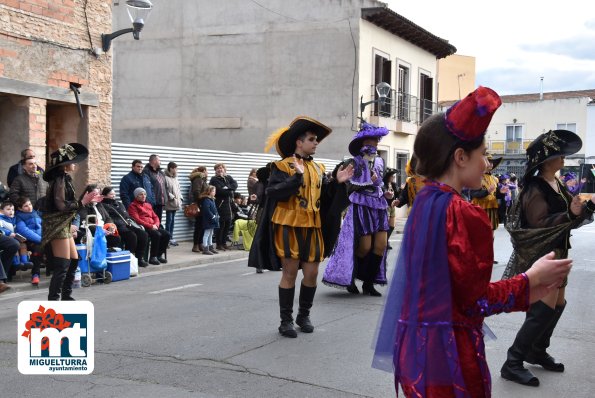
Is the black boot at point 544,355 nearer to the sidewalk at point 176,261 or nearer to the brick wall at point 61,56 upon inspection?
the sidewalk at point 176,261

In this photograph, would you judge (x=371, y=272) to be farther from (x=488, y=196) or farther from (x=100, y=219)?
(x=100, y=219)

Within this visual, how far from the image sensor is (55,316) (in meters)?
5.89

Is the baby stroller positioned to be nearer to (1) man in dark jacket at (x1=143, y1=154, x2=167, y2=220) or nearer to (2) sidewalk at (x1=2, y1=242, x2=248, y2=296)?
(2) sidewalk at (x1=2, y1=242, x2=248, y2=296)

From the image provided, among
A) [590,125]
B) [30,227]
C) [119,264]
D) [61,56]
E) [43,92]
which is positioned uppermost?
[590,125]

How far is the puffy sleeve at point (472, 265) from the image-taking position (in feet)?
8.38

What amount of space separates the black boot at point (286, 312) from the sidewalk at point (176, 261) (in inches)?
194

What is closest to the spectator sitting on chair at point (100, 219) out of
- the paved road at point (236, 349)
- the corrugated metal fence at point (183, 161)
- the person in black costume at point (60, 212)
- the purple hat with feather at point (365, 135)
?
the paved road at point (236, 349)

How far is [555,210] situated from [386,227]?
3.74 m

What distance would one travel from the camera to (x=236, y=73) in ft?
88.0

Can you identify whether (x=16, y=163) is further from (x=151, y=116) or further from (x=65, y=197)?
(x=151, y=116)

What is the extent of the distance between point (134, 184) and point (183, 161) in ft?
10.8

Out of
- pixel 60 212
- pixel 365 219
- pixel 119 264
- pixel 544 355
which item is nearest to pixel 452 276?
pixel 544 355

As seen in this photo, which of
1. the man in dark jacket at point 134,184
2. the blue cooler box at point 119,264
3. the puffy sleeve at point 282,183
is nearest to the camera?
the puffy sleeve at point 282,183

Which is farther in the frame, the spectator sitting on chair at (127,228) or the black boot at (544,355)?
the spectator sitting on chair at (127,228)
